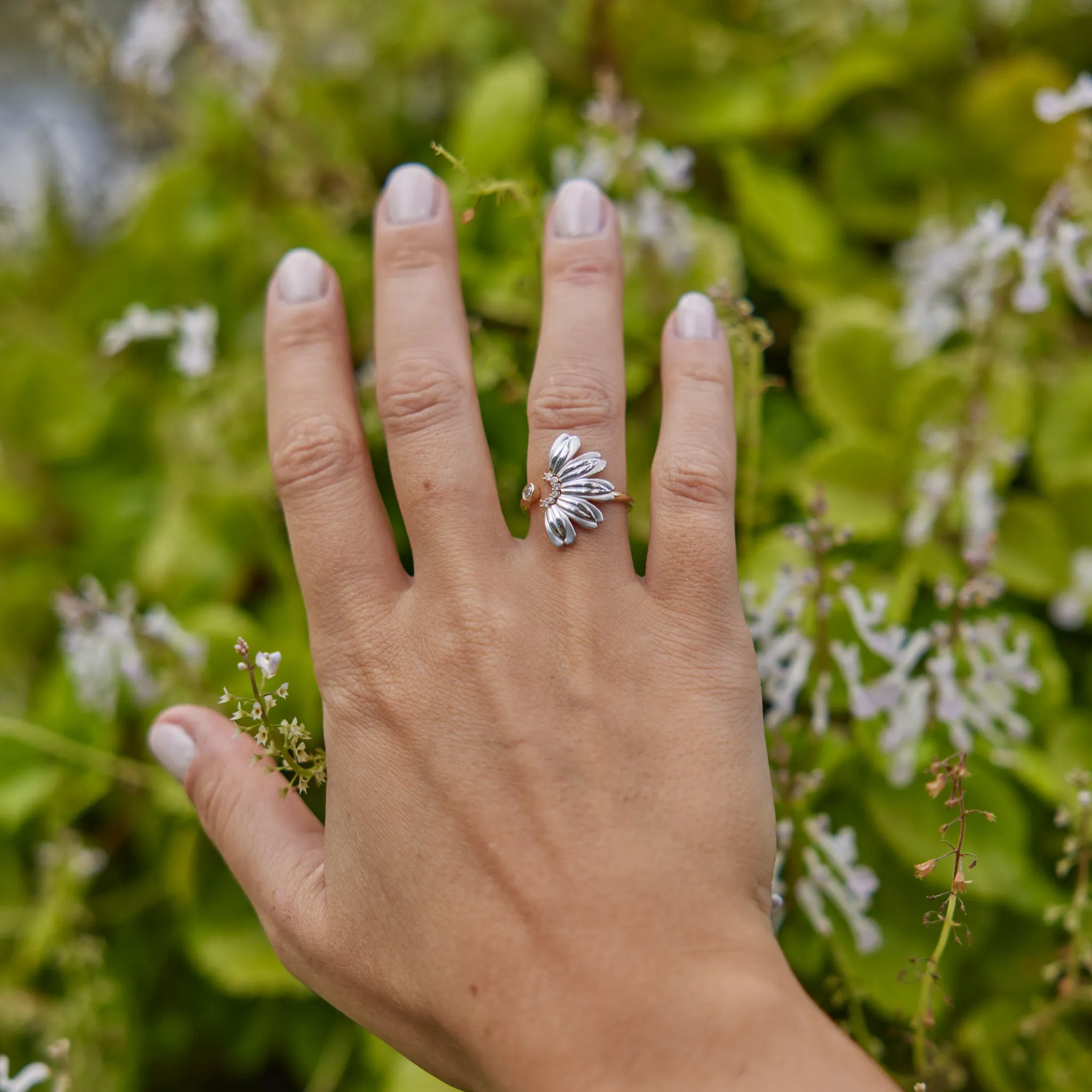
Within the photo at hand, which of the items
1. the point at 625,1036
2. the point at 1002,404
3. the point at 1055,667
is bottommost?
the point at 625,1036

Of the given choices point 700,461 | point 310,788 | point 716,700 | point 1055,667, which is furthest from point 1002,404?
point 310,788

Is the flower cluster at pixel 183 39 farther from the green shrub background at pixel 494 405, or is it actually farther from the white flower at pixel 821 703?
the white flower at pixel 821 703

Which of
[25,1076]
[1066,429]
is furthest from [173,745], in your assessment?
[1066,429]

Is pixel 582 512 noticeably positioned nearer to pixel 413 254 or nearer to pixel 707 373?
pixel 707 373

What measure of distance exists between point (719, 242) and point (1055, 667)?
686mm

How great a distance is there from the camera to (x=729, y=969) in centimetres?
68

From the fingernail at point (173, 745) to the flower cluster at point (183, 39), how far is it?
90 centimetres

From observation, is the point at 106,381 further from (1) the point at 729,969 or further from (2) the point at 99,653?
(1) the point at 729,969

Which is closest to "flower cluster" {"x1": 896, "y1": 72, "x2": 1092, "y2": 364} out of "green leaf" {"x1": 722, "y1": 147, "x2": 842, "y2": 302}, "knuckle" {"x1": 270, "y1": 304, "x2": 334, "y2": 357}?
"green leaf" {"x1": 722, "y1": 147, "x2": 842, "y2": 302}

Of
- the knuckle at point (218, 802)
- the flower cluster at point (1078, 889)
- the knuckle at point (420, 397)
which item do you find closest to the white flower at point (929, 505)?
the flower cluster at point (1078, 889)

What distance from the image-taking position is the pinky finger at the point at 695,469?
2.65 ft

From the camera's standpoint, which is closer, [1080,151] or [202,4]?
[1080,151]

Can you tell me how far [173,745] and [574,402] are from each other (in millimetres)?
517

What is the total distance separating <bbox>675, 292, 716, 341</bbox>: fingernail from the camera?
2.96 feet
